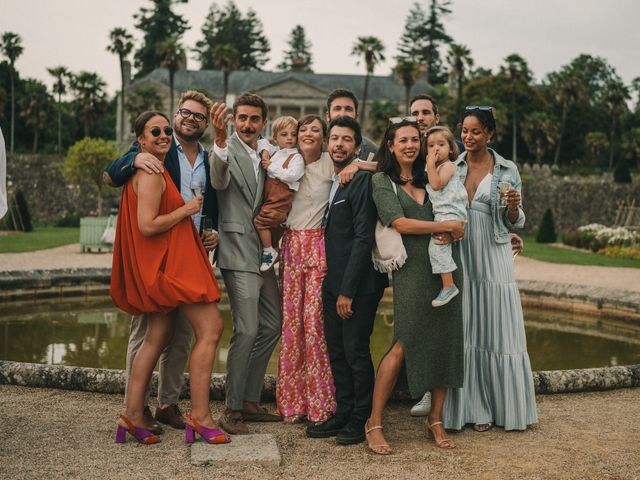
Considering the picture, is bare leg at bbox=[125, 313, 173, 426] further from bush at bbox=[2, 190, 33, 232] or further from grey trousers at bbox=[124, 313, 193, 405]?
bush at bbox=[2, 190, 33, 232]

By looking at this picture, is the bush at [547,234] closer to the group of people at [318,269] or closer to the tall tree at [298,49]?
the group of people at [318,269]

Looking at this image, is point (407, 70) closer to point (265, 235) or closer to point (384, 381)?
point (265, 235)

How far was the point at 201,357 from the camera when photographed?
397 centimetres

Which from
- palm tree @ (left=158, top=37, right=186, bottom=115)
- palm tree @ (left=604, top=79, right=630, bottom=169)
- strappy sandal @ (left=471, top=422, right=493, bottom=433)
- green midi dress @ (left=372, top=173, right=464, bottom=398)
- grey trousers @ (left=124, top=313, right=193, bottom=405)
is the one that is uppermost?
palm tree @ (left=158, top=37, right=186, bottom=115)

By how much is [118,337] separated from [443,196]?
486 cm

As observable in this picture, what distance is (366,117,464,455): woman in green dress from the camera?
4070 millimetres

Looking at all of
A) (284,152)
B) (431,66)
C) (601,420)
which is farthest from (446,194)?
(431,66)

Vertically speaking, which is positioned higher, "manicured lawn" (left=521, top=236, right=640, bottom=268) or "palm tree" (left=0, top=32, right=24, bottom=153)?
"palm tree" (left=0, top=32, right=24, bottom=153)

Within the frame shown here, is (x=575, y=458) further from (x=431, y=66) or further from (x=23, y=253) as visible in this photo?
(x=431, y=66)

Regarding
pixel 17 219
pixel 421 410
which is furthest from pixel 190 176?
pixel 17 219

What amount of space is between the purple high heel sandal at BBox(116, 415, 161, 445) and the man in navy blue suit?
174 millimetres

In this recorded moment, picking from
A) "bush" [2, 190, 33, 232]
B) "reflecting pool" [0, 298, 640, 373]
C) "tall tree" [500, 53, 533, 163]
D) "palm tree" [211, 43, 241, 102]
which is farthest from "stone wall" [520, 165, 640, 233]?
"reflecting pool" [0, 298, 640, 373]

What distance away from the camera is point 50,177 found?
128ft

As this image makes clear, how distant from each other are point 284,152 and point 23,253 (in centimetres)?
1303
